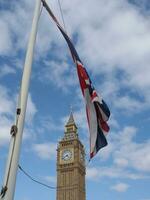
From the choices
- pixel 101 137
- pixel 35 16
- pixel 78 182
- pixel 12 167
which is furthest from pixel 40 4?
pixel 78 182

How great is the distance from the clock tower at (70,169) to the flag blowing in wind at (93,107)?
264 ft

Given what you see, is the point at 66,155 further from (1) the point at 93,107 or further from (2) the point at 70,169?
(1) the point at 93,107

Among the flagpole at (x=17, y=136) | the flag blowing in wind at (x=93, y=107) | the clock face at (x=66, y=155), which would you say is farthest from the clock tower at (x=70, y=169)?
the flagpole at (x=17, y=136)

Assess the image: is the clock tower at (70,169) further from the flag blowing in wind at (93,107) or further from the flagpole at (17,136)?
the flagpole at (17,136)

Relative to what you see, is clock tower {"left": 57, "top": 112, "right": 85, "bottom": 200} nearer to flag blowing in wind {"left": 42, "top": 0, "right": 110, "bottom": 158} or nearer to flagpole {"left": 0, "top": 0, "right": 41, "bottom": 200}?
flag blowing in wind {"left": 42, "top": 0, "right": 110, "bottom": 158}

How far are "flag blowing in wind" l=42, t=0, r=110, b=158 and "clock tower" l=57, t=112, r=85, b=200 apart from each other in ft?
264

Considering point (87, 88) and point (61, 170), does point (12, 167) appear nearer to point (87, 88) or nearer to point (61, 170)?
point (87, 88)

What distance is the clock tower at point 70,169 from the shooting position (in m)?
89.2

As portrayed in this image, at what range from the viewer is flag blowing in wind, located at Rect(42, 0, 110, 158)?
10.3 metres

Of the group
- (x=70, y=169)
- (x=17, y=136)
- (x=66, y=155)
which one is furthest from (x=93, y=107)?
(x=66, y=155)

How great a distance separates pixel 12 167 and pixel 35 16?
14.1ft

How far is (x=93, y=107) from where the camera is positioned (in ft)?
34.8

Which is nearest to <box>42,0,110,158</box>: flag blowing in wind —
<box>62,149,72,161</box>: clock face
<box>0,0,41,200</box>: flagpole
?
<box>0,0,41,200</box>: flagpole

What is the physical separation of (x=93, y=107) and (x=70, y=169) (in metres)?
83.0
